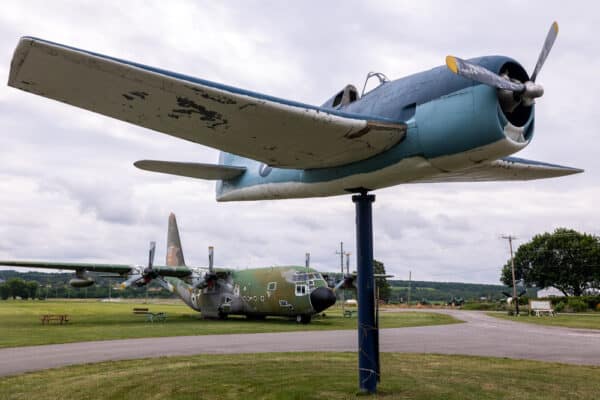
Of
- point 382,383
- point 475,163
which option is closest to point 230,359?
point 382,383

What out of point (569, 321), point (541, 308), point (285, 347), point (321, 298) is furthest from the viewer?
point (541, 308)

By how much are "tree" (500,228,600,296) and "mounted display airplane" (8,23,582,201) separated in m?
74.3

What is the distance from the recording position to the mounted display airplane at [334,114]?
4.58 meters

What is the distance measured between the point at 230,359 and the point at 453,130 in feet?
33.1

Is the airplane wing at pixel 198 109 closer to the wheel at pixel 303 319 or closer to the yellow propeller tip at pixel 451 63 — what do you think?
the yellow propeller tip at pixel 451 63

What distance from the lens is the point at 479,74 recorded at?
5.20 metres

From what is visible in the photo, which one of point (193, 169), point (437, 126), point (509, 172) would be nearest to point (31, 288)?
point (193, 169)

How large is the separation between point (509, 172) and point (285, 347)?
1094cm

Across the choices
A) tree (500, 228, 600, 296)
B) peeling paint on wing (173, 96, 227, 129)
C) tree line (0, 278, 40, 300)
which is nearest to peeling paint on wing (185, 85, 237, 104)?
peeling paint on wing (173, 96, 227, 129)

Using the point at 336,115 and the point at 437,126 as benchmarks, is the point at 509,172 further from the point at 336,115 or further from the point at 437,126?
the point at 336,115

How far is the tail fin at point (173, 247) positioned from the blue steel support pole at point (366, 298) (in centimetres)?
3621

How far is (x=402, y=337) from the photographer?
21312 millimetres

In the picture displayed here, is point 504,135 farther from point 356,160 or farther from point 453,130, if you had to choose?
point 356,160

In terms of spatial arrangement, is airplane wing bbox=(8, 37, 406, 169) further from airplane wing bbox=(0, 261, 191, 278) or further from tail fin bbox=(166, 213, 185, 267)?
tail fin bbox=(166, 213, 185, 267)
